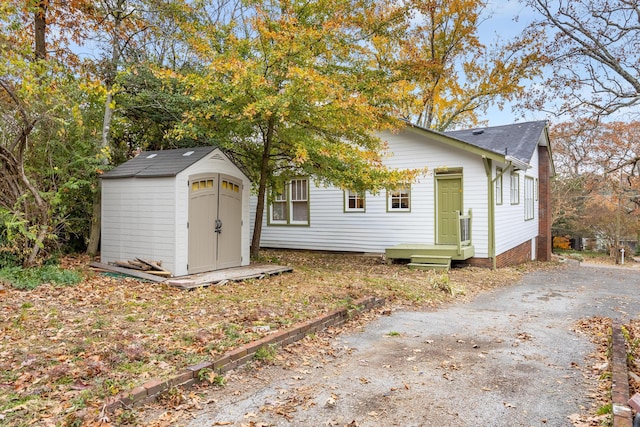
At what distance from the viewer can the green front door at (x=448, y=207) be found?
13336 millimetres

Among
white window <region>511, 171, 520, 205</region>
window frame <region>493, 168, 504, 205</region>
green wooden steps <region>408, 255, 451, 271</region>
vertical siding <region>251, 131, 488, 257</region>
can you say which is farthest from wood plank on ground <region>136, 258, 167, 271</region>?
white window <region>511, 171, 520, 205</region>

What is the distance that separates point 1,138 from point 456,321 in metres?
9.44

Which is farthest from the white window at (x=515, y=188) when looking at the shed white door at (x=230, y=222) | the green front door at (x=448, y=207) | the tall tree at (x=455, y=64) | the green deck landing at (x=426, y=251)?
the shed white door at (x=230, y=222)

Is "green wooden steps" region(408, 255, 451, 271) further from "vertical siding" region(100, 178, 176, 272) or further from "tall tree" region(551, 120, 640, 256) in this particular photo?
"tall tree" region(551, 120, 640, 256)

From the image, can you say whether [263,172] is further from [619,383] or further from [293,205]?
[619,383]

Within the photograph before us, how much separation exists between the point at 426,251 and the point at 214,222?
246 inches

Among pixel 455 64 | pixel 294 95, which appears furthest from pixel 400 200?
pixel 455 64

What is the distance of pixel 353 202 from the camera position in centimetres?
1495

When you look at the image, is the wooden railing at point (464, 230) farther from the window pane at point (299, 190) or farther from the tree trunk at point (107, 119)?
the tree trunk at point (107, 119)

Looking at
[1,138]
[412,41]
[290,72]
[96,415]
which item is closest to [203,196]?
[290,72]

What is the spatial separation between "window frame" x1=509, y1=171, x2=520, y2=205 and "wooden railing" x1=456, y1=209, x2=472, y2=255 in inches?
127


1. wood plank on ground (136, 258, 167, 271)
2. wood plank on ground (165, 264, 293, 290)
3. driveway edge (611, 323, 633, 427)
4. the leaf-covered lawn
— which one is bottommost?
driveway edge (611, 323, 633, 427)

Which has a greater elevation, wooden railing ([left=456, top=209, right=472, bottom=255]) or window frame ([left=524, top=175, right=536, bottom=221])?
window frame ([left=524, top=175, right=536, bottom=221])

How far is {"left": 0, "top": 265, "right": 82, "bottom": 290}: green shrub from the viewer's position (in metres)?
7.47
